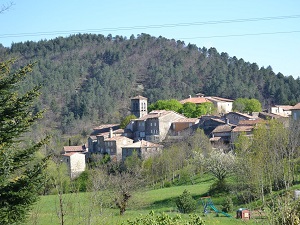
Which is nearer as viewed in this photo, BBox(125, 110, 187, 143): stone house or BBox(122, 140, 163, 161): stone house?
BBox(122, 140, 163, 161): stone house

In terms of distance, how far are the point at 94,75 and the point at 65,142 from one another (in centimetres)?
5879

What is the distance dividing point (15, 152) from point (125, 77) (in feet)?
393

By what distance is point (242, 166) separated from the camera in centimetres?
2997

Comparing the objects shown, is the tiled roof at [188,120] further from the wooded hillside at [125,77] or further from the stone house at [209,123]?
the wooded hillside at [125,77]

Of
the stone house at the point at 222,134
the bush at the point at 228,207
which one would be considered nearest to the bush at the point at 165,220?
the bush at the point at 228,207

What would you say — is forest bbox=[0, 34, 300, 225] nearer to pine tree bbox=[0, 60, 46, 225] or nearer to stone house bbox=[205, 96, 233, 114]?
pine tree bbox=[0, 60, 46, 225]

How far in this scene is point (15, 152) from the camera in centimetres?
1232

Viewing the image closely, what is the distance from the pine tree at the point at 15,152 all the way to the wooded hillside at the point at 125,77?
78292mm

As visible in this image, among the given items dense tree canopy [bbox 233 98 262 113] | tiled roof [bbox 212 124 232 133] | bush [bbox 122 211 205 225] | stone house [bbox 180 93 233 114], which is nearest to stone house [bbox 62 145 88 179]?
tiled roof [bbox 212 124 232 133]

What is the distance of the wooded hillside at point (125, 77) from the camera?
101250mm

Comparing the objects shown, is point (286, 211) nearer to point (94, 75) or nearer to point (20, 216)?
point (20, 216)

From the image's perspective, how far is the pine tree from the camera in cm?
1158

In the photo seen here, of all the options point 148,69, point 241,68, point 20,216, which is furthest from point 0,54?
point 148,69

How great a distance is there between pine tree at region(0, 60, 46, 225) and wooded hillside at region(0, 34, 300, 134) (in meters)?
78.3
